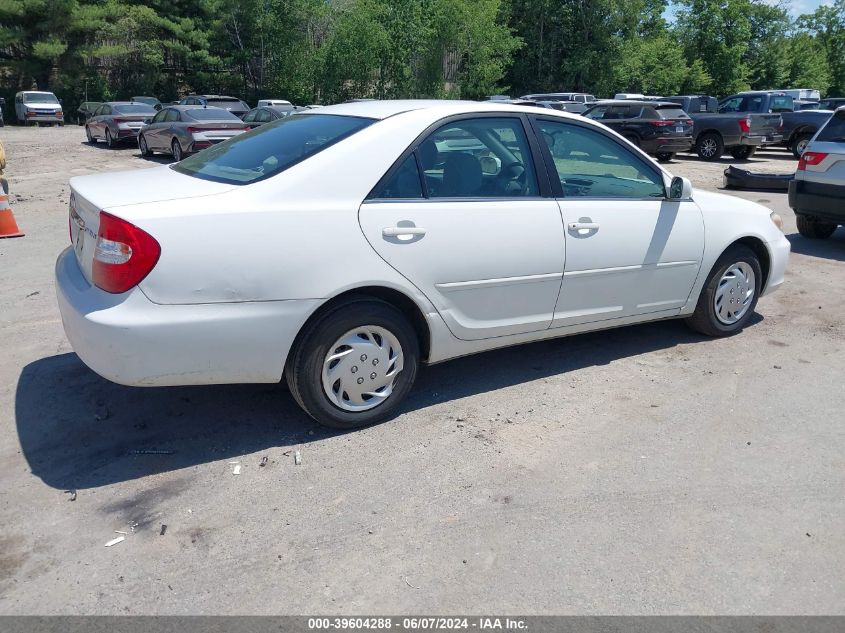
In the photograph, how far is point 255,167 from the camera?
4.12 meters

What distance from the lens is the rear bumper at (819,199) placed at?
28.9 ft

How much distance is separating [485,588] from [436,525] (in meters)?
0.47

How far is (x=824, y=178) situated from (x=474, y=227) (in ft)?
21.3

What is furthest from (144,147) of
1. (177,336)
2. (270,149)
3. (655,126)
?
(177,336)

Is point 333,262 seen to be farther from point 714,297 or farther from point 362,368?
point 714,297

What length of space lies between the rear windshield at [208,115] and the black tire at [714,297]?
15448mm

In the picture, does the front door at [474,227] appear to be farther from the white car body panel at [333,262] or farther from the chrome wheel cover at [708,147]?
the chrome wheel cover at [708,147]

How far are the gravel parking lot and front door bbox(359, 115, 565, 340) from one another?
25.0 inches

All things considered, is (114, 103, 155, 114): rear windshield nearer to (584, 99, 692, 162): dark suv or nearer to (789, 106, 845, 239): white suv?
(584, 99, 692, 162): dark suv

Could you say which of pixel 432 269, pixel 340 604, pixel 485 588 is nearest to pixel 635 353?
pixel 432 269

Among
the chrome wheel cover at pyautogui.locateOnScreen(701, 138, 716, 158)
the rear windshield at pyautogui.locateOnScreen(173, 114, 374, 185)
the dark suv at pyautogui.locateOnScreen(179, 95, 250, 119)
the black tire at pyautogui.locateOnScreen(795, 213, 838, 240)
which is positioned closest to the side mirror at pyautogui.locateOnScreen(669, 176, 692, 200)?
the rear windshield at pyautogui.locateOnScreen(173, 114, 374, 185)

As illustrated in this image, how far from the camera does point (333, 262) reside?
383cm

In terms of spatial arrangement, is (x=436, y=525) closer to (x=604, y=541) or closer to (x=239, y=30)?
(x=604, y=541)

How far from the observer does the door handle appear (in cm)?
400
